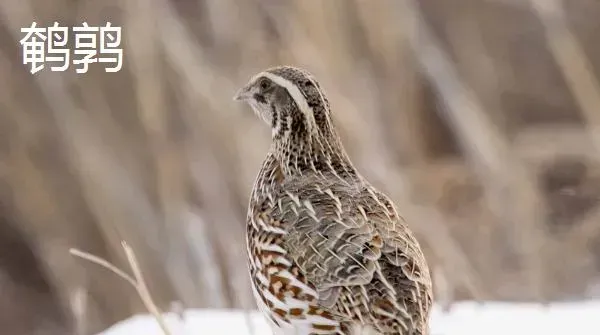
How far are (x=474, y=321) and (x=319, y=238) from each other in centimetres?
36

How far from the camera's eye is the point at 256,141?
1256 millimetres

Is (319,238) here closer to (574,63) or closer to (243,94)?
(243,94)

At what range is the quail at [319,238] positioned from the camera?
95 centimetres

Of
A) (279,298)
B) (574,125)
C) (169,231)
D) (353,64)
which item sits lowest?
(279,298)

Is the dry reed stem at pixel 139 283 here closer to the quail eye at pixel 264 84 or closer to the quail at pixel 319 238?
the quail at pixel 319 238

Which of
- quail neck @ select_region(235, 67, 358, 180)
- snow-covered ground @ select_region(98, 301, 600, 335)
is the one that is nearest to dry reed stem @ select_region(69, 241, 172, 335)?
snow-covered ground @ select_region(98, 301, 600, 335)

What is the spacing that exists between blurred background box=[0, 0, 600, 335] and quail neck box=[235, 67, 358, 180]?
0.16 meters

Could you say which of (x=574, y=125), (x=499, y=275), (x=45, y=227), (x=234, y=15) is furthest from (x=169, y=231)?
(x=574, y=125)

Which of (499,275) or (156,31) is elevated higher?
(156,31)

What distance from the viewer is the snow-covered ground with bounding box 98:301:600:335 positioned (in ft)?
3.92

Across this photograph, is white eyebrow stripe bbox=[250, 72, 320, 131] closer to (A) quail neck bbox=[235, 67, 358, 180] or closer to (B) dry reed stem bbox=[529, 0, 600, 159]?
(A) quail neck bbox=[235, 67, 358, 180]

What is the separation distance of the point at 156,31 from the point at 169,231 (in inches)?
11.7

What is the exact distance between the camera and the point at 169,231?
1.30 meters

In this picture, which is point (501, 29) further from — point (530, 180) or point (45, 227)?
point (45, 227)
